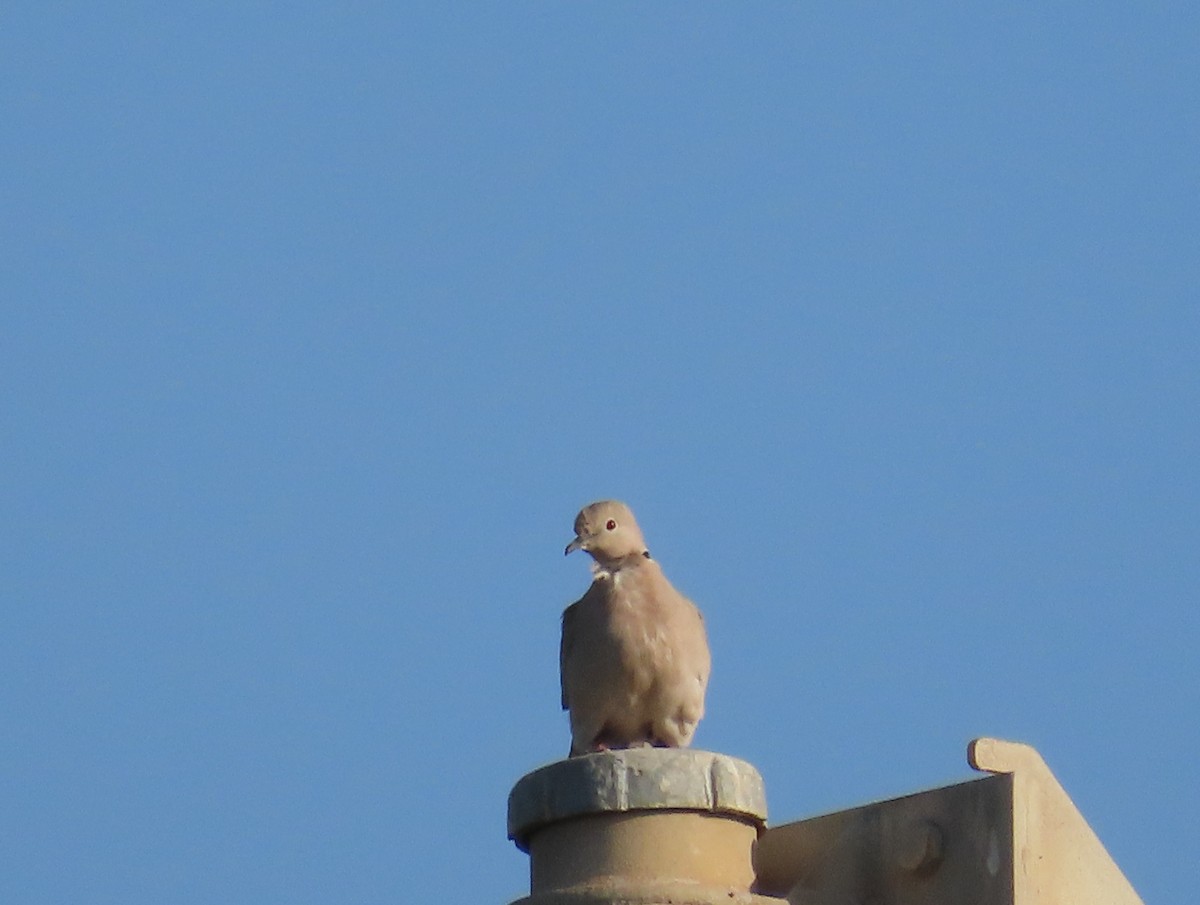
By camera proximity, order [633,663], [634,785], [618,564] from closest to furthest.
A: 1. [634,785]
2. [633,663]
3. [618,564]

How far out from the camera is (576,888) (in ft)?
20.0

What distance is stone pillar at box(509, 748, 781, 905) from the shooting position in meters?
6.13

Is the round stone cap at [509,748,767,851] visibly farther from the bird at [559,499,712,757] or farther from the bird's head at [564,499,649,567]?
the bird's head at [564,499,649,567]

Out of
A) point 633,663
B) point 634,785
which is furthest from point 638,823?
point 633,663

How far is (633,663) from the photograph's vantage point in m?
9.15

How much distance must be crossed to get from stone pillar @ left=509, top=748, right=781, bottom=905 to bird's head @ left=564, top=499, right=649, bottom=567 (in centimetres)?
361

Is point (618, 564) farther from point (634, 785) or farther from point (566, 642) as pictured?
point (634, 785)

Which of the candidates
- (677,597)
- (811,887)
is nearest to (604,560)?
(677,597)

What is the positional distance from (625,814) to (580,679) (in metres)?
3.12

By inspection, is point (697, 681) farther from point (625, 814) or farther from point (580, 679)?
point (625, 814)

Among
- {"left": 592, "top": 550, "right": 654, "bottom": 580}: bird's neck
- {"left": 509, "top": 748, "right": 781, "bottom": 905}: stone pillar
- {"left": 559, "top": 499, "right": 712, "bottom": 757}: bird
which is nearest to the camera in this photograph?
{"left": 509, "top": 748, "right": 781, "bottom": 905}: stone pillar

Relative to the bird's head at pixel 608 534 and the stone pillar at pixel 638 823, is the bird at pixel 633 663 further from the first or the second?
the stone pillar at pixel 638 823

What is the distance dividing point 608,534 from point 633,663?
0.96 meters

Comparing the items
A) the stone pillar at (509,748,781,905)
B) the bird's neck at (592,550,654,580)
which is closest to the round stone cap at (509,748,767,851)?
the stone pillar at (509,748,781,905)
